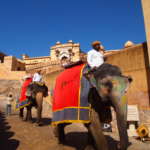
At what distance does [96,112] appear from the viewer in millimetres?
3520

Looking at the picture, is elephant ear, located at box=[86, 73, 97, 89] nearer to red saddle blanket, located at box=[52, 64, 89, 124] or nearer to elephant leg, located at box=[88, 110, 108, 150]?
red saddle blanket, located at box=[52, 64, 89, 124]

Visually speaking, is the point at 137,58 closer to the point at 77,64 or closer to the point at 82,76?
the point at 77,64

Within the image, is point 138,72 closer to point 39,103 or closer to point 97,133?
point 39,103

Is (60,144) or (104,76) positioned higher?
(104,76)

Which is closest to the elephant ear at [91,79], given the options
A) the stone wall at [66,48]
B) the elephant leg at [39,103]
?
the elephant leg at [39,103]

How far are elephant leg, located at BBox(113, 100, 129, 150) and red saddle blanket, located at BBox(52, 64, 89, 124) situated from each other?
76 centimetres

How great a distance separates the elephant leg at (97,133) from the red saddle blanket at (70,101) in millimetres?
140

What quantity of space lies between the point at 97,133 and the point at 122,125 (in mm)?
697

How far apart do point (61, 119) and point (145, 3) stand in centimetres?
787

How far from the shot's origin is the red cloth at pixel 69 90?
3.88 m

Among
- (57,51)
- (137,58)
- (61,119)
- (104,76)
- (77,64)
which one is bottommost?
(61,119)

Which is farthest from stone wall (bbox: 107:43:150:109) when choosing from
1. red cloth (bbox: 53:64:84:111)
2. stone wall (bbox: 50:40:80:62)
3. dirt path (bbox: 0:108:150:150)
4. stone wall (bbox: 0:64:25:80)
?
stone wall (bbox: 50:40:80:62)

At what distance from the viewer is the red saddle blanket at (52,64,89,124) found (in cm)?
361

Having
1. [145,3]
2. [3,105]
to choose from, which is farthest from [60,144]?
[3,105]
